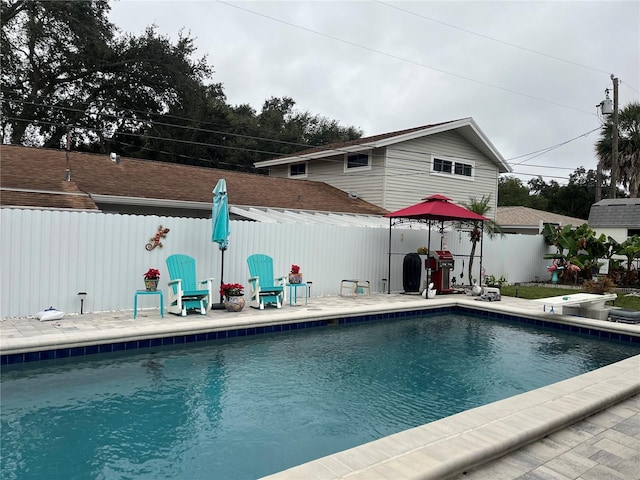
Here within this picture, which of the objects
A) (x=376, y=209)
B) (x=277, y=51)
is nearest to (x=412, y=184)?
(x=376, y=209)

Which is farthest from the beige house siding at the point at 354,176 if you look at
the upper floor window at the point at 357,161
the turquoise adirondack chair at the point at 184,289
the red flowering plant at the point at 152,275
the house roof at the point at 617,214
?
the house roof at the point at 617,214

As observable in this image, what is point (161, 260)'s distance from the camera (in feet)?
32.0

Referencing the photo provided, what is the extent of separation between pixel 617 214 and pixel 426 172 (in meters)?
10.6

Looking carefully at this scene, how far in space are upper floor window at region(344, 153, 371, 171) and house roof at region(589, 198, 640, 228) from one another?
40.5ft

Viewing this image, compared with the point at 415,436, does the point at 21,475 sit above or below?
below

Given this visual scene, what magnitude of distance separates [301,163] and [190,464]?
65.1 feet

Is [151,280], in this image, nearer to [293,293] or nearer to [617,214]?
[293,293]

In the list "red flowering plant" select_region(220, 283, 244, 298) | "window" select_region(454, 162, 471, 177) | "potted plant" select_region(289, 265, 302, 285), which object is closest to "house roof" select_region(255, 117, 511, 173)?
"window" select_region(454, 162, 471, 177)

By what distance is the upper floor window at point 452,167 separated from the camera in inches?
786

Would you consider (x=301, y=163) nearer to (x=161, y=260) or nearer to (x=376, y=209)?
(x=376, y=209)

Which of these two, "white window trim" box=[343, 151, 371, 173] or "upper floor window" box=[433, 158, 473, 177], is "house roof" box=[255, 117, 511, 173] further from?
"upper floor window" box=[433, 158, 473, 177]

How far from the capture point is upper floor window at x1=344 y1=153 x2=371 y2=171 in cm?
1947

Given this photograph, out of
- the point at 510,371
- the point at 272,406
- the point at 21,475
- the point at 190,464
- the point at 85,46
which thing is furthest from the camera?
the point at 85,46

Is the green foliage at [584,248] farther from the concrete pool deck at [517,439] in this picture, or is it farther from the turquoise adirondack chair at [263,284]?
the turquoise adirondack chair at [263,284]
